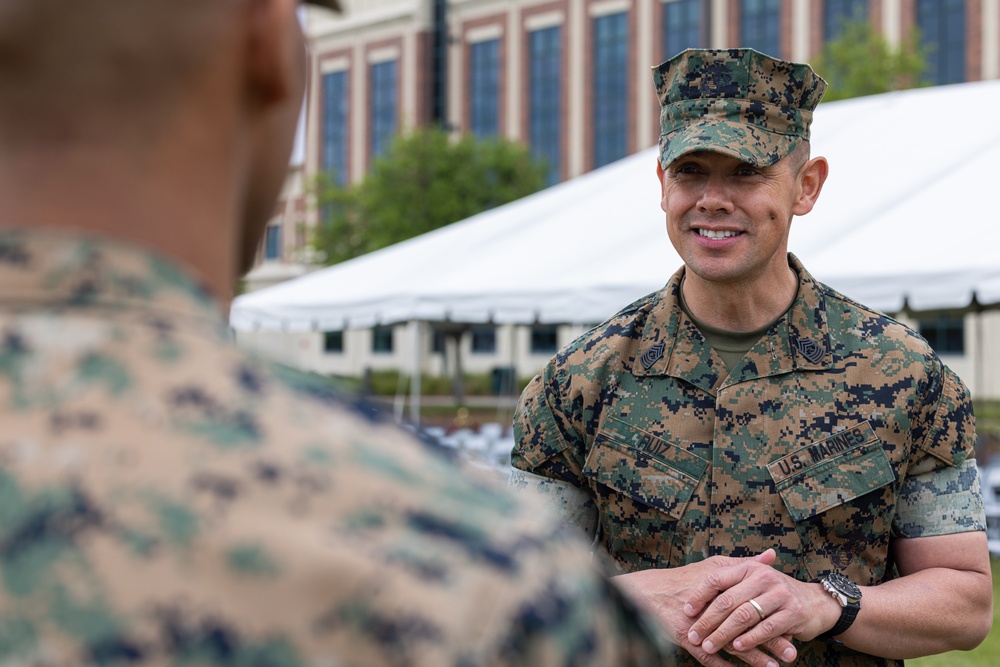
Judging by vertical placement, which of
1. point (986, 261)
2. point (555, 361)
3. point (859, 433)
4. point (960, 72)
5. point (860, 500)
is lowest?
point (860, 500)

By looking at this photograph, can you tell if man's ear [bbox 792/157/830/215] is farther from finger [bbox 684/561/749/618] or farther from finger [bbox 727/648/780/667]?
finger [bbox 727/648/780/667]

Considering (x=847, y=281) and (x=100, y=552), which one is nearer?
(x=100, y=552)

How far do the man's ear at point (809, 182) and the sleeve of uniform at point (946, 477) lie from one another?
1.58 ft

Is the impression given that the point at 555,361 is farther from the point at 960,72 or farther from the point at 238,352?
the point at 960,72

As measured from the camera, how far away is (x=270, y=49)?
74 cm

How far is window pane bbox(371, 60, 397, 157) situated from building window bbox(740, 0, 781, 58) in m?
14.7

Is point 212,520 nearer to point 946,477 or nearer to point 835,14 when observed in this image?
point 946,477

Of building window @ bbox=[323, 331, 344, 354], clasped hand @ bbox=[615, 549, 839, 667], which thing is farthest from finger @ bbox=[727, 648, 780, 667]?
building window @ bbox=[323, 331, 344, 354]

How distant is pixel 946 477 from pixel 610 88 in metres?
37.6

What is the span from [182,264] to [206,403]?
11cm

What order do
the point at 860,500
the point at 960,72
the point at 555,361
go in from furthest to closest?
the point at 960,72
the point at 555,361
the point at 860,500

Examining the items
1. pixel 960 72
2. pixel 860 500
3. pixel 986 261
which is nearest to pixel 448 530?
pixel 860 500

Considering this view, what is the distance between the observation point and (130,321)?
2.31ft

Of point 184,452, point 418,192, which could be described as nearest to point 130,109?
point 184,452
